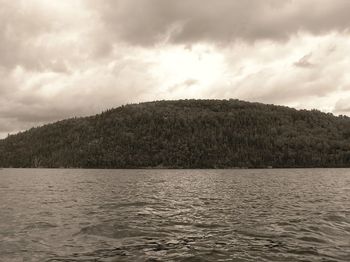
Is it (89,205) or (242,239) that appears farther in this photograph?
(89,205)

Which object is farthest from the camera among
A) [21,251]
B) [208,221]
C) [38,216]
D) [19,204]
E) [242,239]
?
[19,204]

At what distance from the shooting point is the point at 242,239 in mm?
27484

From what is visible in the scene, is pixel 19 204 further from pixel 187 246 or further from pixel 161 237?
pixel 187 246

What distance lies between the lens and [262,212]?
133 feet

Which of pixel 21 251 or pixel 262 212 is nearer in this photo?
pixel 21 251

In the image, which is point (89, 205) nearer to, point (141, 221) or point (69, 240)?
point (141, 221)

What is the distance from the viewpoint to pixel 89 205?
4822 cm

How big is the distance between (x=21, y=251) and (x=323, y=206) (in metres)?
33.8

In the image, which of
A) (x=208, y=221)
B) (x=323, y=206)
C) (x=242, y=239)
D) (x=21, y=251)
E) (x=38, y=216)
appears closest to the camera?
(x=21, y=251)

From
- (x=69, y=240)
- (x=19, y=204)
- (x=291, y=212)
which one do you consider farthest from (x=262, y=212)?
(x=19, y=204)

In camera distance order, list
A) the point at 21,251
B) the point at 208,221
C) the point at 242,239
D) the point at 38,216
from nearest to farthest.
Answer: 1. the point at 21,251
2. the point at 242,239
3. the point at 208,221
4. the point at 38,216

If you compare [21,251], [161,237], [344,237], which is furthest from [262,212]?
[21,251]

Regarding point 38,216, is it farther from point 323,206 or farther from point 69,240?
point 323,206

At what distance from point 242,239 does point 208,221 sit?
310 inches
